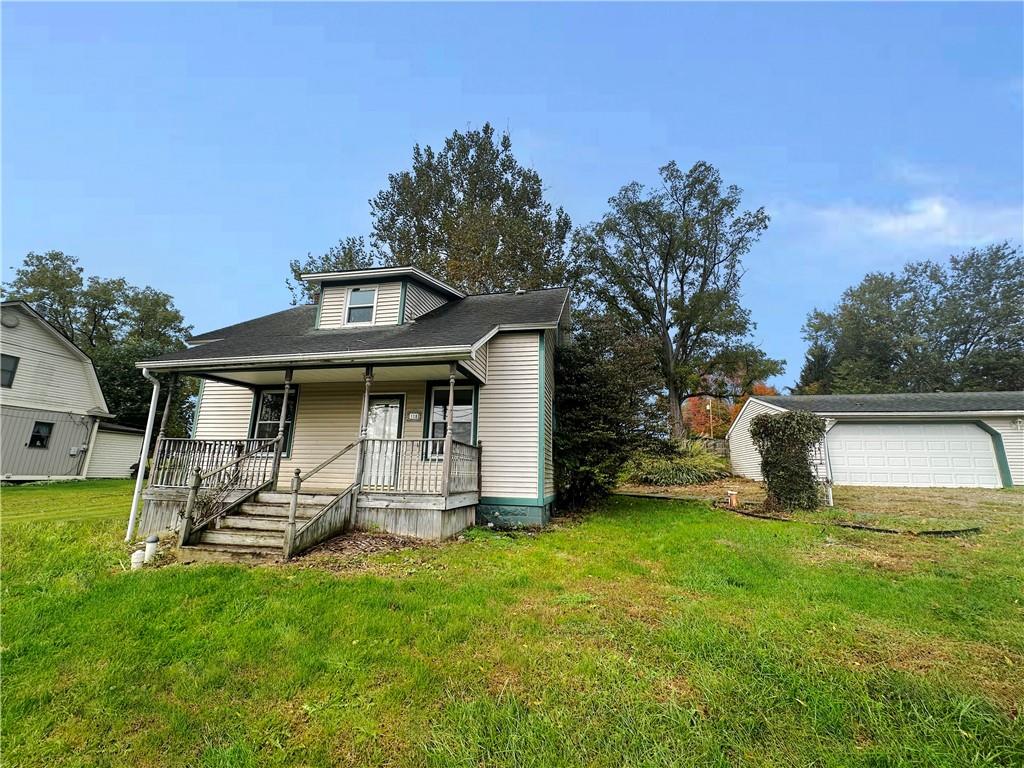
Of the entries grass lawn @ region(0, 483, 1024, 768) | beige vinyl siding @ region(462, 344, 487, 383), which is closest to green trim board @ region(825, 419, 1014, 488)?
grass lawn @ region(0, 483, 1024, 768)

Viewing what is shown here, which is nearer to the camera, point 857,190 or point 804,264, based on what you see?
point 857,190

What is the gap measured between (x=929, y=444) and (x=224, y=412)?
2363 centimetres

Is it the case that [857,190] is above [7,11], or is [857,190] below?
above

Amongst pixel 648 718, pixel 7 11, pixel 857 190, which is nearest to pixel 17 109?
pixel 7 11

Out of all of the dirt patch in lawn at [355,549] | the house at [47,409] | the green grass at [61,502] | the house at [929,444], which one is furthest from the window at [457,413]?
the house at [47,409]

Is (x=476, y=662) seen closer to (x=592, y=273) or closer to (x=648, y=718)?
(x=648, y=718)

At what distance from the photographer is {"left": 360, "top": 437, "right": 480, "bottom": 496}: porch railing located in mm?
7789

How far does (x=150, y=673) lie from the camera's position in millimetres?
3379

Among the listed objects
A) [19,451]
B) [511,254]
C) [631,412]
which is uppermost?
[511,254]

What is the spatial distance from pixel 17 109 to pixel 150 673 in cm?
1267

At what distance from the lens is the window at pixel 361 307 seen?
11.4 metres

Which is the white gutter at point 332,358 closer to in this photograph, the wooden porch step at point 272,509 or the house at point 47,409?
the wooden porch step at point 272,509

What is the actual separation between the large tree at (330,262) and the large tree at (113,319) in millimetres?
11795

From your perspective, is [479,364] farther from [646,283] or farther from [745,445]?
[646,283]
